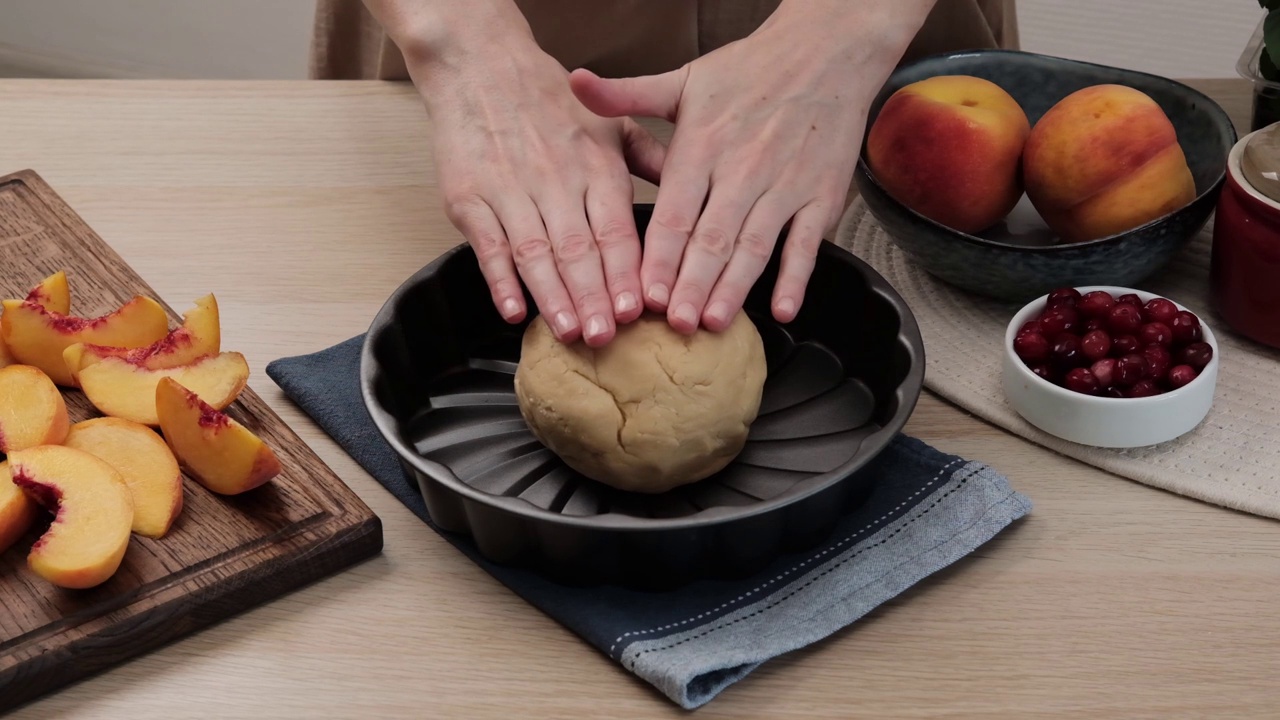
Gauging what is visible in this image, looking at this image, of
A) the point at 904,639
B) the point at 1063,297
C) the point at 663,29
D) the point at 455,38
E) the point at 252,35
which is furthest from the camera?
the point at 252,35

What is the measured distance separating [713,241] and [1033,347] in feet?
1.01

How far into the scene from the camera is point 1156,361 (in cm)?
101

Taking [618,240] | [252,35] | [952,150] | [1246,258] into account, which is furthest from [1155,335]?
[252,35]

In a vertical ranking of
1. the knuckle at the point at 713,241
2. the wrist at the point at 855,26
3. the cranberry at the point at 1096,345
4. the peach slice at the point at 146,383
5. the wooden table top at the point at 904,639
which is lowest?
the wooden table top at the point at 904,639

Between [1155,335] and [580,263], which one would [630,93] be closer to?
[580,263]

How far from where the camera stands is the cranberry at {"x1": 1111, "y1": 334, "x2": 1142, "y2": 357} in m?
1.02

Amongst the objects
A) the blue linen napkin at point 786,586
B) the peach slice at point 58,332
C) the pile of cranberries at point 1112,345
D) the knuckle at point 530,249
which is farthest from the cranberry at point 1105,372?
the peach slice at point 58,332

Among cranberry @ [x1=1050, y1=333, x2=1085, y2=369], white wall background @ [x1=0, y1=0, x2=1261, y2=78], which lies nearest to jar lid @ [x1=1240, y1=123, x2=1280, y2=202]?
cranberry @ [x1=1050, y1=333, x2=1085, y2=369]

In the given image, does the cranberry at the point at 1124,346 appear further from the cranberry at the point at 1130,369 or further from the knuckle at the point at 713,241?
the knuckle at the point at 713,241

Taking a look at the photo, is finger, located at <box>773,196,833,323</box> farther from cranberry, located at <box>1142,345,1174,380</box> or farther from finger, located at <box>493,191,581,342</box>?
cranberry, located at <box>1142,345,1174,380</box>

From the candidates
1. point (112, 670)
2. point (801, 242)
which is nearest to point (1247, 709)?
point (801, 242)

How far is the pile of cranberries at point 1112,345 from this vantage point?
39.8 inches

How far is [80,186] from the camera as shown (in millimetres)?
1447

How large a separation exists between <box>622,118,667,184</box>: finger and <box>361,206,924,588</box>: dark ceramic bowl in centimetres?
5
